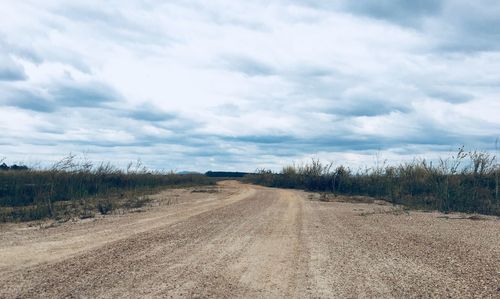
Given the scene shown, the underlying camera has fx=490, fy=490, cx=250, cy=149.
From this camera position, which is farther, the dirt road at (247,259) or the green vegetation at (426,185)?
the green vegetation at (426,185)

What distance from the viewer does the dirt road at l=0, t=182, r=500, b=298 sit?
23.2 feet

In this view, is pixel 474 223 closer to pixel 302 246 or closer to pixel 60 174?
pixel 302 246

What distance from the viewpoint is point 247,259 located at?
30.2 feet

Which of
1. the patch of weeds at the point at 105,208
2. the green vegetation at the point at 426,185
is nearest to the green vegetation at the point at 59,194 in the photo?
the patch of weeds at the point at 105,208

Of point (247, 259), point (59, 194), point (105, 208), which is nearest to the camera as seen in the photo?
point (247, 259)

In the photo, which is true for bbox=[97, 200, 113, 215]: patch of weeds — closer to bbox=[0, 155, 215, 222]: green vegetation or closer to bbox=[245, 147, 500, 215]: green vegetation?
bbox=[0, 155, 215, 222]: green vegetation

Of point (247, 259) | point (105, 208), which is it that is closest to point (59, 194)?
point (105, 208)

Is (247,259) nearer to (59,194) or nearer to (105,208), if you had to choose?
(105,208)

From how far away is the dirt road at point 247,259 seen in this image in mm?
7070

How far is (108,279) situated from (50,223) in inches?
369

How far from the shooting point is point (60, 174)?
90.2ft

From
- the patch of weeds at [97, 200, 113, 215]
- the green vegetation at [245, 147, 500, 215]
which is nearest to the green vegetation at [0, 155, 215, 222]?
the patch of weeds at [97, 200, 113, 215]

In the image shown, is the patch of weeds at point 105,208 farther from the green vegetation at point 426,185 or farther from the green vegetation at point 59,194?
the green vegetation at point 426,185

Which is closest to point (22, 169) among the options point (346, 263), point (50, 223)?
point (50, 223)
